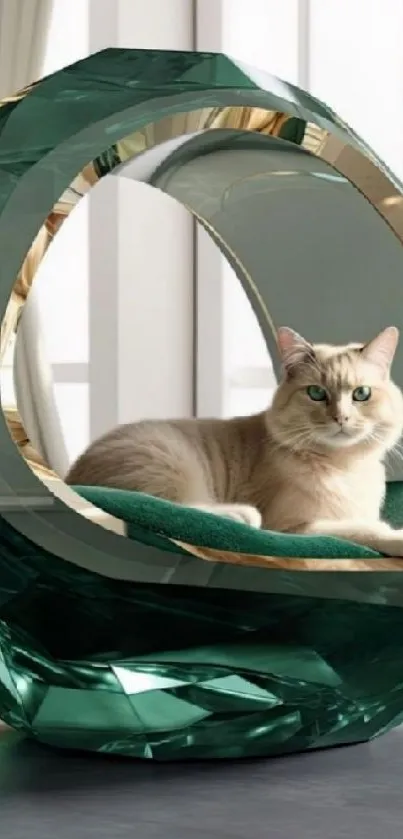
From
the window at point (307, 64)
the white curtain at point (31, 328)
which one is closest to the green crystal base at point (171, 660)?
the white curtain at point (31, 328)

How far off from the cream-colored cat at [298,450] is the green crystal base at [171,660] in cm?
12

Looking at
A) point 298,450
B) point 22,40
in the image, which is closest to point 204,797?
point 298,450

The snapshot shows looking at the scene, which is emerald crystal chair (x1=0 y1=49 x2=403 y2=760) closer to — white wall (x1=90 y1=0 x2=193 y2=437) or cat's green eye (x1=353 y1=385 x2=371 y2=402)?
cat's green eye (x1=353 y1=385 x2=371 y2=402)

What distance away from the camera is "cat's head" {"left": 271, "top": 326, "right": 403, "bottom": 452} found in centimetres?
80

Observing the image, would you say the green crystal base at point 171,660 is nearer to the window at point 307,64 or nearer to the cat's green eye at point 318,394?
the cat's green eye at point 318,394

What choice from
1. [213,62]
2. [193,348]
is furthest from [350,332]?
[193,348]

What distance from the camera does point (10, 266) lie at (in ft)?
1.86

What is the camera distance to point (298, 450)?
819mm

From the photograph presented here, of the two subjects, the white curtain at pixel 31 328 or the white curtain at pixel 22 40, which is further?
the white curtain at pixel 22 40

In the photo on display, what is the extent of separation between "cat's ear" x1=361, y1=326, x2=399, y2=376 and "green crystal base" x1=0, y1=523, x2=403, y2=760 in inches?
10.4

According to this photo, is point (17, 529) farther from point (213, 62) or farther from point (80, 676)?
point (213, 62)

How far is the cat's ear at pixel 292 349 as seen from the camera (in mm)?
859

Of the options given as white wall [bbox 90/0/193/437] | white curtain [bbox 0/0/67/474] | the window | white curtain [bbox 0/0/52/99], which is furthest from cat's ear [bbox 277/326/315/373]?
white wall [bbox 90/0/193/437]

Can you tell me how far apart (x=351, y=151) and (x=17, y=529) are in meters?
0.31
